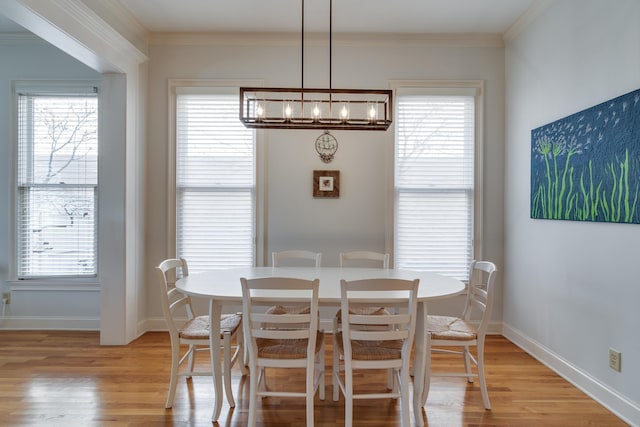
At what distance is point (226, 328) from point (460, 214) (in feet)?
8.56

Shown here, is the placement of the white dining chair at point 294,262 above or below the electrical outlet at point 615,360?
above

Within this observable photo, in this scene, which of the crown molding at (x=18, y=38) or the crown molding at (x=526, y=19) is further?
the crown molding at (x=18, y=38)

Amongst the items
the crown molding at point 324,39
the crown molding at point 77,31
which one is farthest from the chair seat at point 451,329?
the crown molding at point 77,31

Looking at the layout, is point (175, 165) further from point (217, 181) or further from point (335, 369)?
point (335, 369)

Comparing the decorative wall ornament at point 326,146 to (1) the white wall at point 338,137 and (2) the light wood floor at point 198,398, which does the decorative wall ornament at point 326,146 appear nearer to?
(1) the white wall at point 338,137

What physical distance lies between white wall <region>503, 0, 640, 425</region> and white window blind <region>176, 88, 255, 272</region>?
2.58m

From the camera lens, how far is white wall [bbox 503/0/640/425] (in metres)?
2.35

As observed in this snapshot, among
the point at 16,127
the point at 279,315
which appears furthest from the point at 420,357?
the point at 16,127

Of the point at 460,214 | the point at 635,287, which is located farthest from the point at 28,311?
the point at 635,287

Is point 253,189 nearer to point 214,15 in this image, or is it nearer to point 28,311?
point 214,15

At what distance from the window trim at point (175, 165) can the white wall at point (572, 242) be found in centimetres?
246

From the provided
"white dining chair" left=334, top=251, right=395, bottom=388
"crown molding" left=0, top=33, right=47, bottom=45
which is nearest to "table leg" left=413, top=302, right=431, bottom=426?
"white dining chair" left=334, top=251, right=395, bottom=388

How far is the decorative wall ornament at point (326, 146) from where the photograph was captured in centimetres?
398

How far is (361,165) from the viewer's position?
400cm
